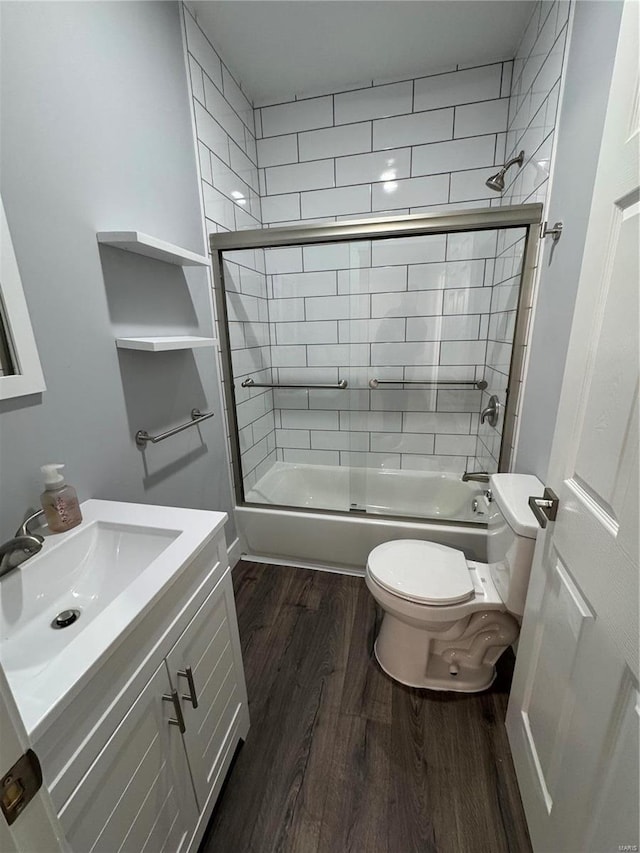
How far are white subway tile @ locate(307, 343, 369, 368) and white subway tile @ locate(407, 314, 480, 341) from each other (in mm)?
309

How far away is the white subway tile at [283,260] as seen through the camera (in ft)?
6.96

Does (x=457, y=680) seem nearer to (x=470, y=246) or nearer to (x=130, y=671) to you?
(x=130, y=671)

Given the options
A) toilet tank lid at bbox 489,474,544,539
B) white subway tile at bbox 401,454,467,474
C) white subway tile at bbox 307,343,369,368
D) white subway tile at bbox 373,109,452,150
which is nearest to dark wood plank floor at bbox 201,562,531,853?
toilet tank lid at bbox 489,474,544,539

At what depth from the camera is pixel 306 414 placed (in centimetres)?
252

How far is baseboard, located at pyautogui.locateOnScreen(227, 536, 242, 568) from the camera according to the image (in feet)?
6.76

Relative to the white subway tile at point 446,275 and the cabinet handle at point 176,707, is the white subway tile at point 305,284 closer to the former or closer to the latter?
the white subway tile at point 446,275

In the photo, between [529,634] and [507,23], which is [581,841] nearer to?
[529,634]

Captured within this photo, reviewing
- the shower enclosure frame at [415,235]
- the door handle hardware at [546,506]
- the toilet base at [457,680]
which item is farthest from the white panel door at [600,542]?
the shower enclosure frame at [415,235]

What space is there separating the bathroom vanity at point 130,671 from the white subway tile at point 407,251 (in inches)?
70.1

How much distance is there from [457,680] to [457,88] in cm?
285

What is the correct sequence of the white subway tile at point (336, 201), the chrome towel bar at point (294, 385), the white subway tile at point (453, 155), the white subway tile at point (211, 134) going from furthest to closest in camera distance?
the chrome towel bar at point (294, 385), the white subway tile at point (336, 201), the white subway tile at point (453, 155), the white subway tile at point (211, 134)

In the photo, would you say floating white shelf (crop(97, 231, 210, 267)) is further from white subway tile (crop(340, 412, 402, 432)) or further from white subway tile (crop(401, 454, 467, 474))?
white subway tile (crop(401, 454, 467, 474))

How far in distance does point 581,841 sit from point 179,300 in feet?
6.35

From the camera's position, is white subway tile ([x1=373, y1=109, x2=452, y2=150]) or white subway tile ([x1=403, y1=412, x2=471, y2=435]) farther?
white subway tile ([x1=403, y1=412, x2=471, y2=435])
